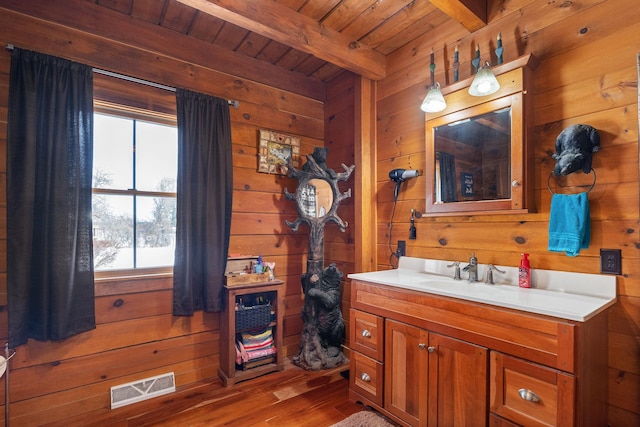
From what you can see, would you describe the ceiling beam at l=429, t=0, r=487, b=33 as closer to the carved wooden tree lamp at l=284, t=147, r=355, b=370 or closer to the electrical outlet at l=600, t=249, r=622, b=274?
the carved wooden tree lamp at l=284, t=147, r=355, b=370

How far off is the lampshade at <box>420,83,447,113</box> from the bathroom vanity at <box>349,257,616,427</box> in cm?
105

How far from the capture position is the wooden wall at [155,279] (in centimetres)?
190

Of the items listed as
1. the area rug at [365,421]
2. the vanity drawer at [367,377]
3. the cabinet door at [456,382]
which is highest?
the cabinet door at [456,382]

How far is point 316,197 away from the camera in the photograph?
2.79 m

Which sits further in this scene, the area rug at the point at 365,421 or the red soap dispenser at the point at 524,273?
the area rug at the point at 365,421

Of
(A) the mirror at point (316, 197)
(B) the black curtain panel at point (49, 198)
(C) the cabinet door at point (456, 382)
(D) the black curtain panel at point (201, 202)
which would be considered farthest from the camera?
(A) the mirror at point (316, 197)

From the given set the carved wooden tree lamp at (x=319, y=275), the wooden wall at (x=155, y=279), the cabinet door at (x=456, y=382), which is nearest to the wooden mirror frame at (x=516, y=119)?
the cabinet door at (x=456, y=382)

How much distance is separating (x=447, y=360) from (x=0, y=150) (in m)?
2.76

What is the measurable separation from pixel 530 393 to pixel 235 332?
1877 mm

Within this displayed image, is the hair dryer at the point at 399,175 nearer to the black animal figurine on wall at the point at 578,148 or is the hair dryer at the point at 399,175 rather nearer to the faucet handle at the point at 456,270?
the faucet handle at the point at 456,270

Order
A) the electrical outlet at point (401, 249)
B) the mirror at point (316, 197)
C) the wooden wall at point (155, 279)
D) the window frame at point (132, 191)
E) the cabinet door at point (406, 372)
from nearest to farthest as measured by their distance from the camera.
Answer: the cabinet door at point (406, 372)
the wooden wall at point (155, 279)
the window frame at point (132, 191)
the electrical outlet at point (401, 249)
the mirror at point (316, 197)

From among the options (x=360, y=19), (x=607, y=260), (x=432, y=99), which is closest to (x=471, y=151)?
(x=432, y=99)

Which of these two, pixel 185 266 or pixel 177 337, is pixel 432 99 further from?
pixel 177 337

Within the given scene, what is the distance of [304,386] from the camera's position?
2.35 m
